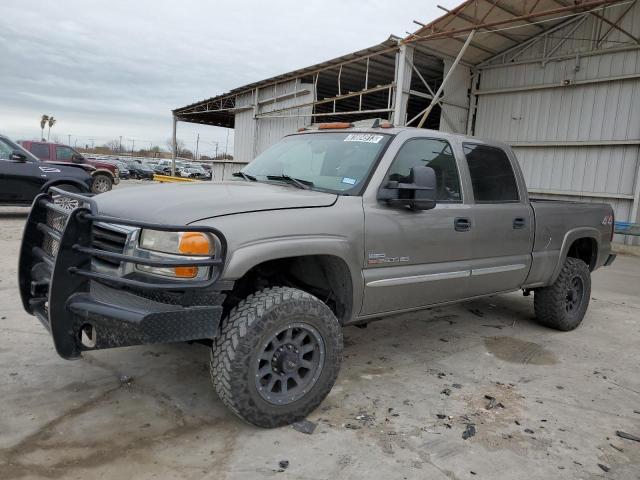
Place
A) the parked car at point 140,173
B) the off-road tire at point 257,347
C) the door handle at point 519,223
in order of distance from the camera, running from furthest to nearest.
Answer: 1. the parked car at point 140,173
2. the door handle at point 519,223
3. the off-road tire at point 257,347

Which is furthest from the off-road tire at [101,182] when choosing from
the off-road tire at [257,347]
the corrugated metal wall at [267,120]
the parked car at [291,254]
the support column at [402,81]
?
the off-road tire at [257,347]

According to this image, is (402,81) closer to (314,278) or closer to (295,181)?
(295,181)

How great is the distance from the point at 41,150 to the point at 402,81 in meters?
9.50

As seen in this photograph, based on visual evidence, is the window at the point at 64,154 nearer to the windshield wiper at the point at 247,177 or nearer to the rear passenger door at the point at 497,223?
the windshield wiper at the point at 247,177

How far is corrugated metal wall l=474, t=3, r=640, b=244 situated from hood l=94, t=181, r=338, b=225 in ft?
38.6

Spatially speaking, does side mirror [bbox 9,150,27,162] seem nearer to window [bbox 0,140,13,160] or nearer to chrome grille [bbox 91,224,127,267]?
window [bbox 0,140,13,160]

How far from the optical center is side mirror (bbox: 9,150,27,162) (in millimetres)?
10045

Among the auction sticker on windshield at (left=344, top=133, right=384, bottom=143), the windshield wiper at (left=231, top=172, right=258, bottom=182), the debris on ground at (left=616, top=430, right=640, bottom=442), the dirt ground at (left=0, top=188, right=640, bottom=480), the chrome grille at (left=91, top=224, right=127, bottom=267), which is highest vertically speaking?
the auction sticker on windshield at (left=344, top=133, right=384, bottom=143)

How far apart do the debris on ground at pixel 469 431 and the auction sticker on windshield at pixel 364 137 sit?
1999mm

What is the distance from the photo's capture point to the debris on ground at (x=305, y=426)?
2.94m

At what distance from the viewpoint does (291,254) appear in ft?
9.61

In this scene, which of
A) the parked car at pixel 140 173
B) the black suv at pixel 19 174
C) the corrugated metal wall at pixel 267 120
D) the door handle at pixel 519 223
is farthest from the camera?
the parked car at pixel 140 173

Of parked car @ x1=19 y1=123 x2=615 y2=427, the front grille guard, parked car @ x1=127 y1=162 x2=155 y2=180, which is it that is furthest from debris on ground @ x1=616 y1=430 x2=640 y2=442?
parked car @ x1=127 y1=162 x2=155 y2=180

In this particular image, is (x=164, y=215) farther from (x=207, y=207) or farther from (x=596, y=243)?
(x=596, y=243)
